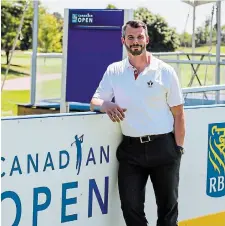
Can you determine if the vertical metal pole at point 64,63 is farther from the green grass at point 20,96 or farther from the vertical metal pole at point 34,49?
the green grass at point 20,96

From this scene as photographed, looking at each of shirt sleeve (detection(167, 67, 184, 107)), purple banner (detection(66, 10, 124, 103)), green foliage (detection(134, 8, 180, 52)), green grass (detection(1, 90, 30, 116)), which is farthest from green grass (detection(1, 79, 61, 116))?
green foliage (detection(134, 8, 180, 52))

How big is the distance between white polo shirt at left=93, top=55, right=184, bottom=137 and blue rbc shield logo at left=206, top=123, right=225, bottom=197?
1170 mm

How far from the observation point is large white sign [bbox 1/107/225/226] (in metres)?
4.25

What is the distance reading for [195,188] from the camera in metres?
5.80

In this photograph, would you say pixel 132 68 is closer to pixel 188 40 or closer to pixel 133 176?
pixel 133 176

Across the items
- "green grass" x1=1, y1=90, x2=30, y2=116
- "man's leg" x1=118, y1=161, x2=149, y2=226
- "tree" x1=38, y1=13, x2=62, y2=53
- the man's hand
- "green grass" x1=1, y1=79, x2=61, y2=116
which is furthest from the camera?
"tree" x1=38, y1=13, x2=62, y2=53

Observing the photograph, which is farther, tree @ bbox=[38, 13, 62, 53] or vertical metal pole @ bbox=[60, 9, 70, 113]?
tree @ bbox=[38, 13, 62, 53]

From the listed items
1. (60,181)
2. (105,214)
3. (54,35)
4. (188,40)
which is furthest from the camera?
(188,40)

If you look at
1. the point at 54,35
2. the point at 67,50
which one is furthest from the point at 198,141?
the point at 54,35

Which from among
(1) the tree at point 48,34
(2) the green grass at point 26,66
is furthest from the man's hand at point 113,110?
(1) the tree at point 48,34

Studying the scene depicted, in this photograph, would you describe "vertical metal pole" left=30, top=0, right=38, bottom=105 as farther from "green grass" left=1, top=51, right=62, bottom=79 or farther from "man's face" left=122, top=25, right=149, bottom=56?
"man's face" left=122, top=25, right=149, bottom=56

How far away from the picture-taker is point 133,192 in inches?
188

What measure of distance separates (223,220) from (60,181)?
7.19 feet

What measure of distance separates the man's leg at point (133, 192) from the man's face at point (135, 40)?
2.73 ft
